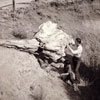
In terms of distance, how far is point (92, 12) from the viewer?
9516 mm

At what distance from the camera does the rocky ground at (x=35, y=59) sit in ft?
20.5

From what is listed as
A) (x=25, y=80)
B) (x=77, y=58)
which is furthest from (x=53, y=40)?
(x=25, y=80)

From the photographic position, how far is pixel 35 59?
716 cm

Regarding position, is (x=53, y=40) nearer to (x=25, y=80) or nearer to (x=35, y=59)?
(x=35, y=59)

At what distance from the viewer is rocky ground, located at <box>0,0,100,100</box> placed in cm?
623

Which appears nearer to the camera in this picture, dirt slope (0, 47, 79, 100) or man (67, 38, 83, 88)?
dirt slope (0, 47, 79, 100)

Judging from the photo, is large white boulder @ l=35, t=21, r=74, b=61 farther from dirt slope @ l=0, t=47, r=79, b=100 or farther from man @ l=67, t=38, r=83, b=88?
dirt slope @ l=0, t=47, r=79, b=100

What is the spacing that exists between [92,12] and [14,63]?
4.69 meters

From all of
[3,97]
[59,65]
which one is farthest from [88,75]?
[3,97]

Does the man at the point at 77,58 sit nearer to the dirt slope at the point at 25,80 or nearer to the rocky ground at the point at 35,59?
the rocky ground at the point at 35,59

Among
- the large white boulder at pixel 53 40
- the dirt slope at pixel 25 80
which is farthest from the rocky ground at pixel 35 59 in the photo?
the large white boulder at pixel 53 40

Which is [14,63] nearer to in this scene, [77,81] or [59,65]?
[59,65]

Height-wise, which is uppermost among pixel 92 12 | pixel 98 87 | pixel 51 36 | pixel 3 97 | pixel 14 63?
pixel 92 12

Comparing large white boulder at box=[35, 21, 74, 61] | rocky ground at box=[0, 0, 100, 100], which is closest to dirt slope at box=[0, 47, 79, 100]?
rocky ground at box=[0, 0, 100, 100]
